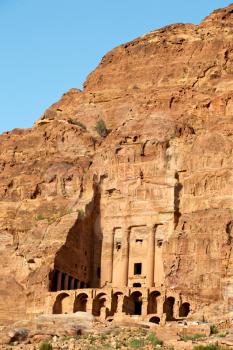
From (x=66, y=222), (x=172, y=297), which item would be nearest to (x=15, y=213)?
(x=66, y=222)

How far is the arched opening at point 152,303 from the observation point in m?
88.4

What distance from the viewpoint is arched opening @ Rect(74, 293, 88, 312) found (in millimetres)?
90000

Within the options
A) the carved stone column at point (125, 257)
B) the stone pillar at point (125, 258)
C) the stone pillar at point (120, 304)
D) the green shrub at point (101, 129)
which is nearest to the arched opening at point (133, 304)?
the stone pillar at point (120, 304)

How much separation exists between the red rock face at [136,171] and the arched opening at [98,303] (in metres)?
→ 4.40

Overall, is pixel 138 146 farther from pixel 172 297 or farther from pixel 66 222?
pixel 172 297

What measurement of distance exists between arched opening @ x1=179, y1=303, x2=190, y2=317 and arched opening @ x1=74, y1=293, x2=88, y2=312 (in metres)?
8.29

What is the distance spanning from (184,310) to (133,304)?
16.4 ft

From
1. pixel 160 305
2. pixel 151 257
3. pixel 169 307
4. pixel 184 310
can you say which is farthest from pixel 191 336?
pixel 151 257

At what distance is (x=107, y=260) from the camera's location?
97.8 m

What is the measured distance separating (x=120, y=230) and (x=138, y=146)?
7.80 metres

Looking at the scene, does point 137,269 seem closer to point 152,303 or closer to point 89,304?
point 152,303

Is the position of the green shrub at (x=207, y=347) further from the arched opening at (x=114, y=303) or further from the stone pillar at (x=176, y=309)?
the arched opening at (x=114, y=303)

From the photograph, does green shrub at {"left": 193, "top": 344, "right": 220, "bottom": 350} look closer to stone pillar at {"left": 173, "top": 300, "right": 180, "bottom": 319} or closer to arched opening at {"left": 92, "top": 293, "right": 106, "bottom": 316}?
stone pillar at {"left": 173, "top": 300, "right": 180, "bottom": 319}

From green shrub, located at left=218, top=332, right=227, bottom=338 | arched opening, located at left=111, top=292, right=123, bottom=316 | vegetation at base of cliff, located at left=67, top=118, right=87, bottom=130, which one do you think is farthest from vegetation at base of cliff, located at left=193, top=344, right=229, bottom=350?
vegetation at base of cliff, located at left=67, top=118, right=87, bottom=130
